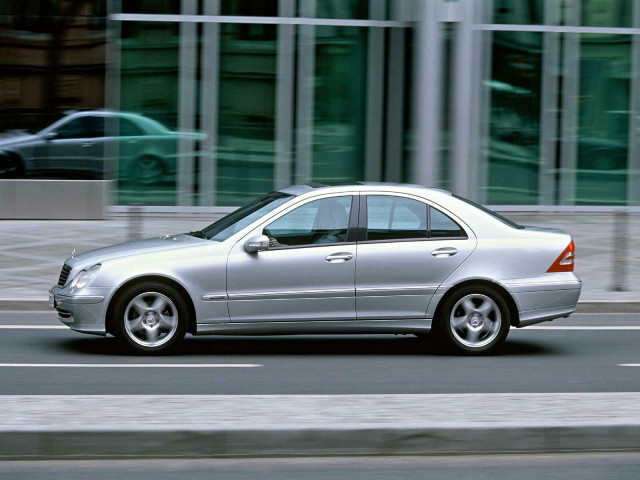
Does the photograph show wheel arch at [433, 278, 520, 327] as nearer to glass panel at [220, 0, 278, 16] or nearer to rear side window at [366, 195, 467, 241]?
rear side window at [366, 195, 467, 241]

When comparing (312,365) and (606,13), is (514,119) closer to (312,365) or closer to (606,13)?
(606,13)

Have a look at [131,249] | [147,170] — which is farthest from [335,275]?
[147,170]

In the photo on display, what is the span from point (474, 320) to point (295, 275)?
1500 millimetres

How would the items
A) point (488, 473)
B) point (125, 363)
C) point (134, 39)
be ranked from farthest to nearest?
point (134, 39), point (125, 363), point (488, 473)

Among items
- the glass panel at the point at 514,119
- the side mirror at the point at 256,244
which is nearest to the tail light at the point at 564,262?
the side mirror at the point at 256,244

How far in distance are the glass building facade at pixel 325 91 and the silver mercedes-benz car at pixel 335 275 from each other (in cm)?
991

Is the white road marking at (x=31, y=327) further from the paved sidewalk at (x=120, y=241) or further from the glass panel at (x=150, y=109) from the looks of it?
the glass panel at (x=150, y=109)

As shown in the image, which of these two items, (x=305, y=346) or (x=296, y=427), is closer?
(x=296, y=427)

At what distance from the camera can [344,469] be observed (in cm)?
539

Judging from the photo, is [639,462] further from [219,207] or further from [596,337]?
[219,207]

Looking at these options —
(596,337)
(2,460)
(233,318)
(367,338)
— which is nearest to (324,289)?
(233,318)

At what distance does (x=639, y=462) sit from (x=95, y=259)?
184 inches

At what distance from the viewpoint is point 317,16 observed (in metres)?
20.9

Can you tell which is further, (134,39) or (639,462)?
(134,39)
